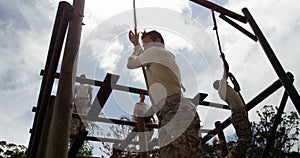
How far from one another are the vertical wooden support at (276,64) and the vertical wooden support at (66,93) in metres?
1.72

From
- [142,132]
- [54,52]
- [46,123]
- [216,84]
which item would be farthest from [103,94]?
[216,84]

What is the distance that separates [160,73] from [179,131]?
532 mm

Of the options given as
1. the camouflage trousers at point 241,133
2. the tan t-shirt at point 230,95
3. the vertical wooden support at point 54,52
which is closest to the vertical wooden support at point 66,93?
the vertical wooden support at point 54,52

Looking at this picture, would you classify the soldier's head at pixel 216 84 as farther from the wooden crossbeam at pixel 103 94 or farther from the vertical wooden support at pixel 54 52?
the vertical wooden support at pixel 54 52

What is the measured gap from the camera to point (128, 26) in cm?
373

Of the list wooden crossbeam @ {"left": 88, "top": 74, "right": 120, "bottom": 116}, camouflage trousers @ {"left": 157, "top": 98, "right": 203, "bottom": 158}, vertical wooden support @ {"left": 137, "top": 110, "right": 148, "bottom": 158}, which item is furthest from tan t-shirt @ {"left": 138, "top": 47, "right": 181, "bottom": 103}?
vertical wooden support @ {"left": 137, "top": 110, "right": 148, "bottom": 158}

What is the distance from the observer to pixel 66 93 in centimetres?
216

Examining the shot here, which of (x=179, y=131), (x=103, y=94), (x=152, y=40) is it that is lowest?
(x=179, y=131)

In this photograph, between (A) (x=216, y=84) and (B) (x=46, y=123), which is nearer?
(B) (x=46, y=123)

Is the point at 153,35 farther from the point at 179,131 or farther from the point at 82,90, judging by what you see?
the point at 82,90

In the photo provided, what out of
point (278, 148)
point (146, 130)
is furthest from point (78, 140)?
point (278, 148)

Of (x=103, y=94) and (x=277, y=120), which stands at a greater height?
(x=103, y=94)

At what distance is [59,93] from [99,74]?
203 centimetres

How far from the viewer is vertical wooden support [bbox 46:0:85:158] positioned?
1.93 meters
